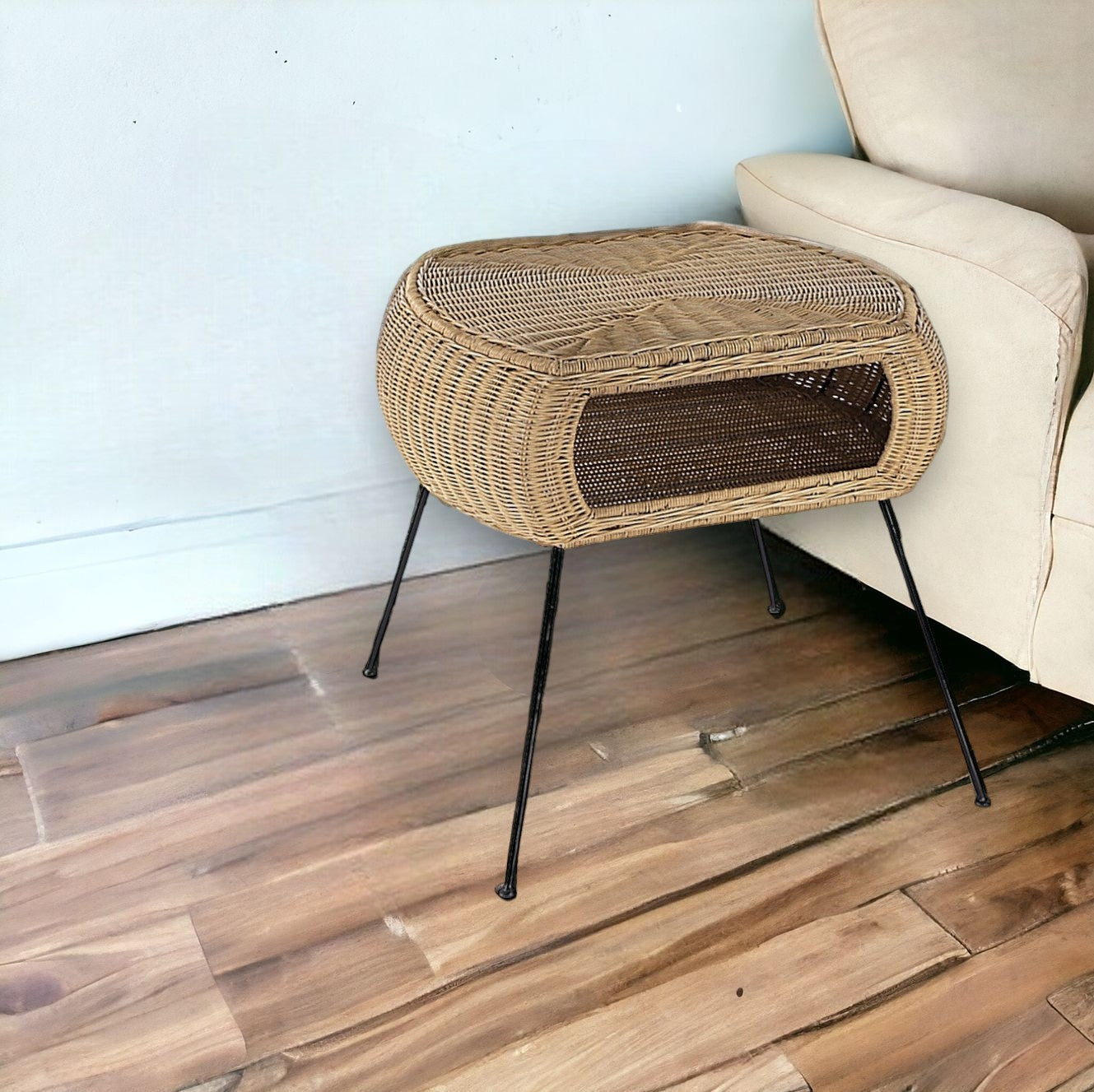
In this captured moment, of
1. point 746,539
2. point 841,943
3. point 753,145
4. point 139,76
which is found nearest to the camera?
point 841,943

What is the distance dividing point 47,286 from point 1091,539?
116 cm

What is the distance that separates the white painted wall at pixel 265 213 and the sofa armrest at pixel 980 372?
33 centimetres

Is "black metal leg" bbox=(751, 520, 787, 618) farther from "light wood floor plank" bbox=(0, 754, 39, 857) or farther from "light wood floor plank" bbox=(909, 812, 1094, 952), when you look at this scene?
"light wood floor plank" bbox=(0, 754, 39, 857)

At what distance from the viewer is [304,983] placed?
1025 millimetres

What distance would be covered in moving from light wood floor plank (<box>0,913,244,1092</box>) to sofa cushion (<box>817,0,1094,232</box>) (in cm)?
125

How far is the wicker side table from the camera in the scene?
105cm

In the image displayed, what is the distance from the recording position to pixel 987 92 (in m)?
1.46

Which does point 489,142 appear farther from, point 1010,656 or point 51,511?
point 1010,656

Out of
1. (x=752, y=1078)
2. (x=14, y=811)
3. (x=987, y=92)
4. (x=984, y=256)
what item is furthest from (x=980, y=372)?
(x=14, y=811)

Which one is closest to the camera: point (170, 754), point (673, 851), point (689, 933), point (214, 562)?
point (689, 933)

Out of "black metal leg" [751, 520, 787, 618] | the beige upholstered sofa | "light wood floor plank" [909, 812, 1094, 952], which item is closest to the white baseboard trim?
"black metal leg" [751, 520, 787, 618]

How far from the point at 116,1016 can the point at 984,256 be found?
3.54ft

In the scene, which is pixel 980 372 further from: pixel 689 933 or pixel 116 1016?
pixel 116 1016

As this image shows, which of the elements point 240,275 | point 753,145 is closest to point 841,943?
point 240,275
